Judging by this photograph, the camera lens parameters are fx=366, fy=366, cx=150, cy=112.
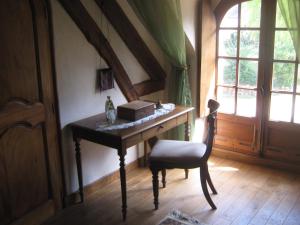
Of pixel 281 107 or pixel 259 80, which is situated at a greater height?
pixel 259 80

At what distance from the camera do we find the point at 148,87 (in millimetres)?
3686

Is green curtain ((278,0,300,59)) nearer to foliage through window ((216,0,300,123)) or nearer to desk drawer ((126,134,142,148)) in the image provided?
foliage through window ((216,0,300,123))

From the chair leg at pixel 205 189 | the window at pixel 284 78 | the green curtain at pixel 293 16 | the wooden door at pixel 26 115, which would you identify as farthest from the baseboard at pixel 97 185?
the green curtain at pixel 293 16

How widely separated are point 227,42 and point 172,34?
805 mm

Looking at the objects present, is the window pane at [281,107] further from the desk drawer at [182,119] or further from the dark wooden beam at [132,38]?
the dark wooden beam at [132,38]

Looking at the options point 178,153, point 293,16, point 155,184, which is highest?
point 293,16

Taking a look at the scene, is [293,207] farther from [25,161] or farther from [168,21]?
[25,161]

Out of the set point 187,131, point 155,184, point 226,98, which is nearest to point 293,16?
point 226,98

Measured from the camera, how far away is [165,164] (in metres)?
2.92

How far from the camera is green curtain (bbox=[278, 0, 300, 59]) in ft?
9.62

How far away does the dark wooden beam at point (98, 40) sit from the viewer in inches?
112

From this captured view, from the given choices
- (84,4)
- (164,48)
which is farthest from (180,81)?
(84,4)

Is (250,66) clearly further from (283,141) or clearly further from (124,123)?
(124,123)

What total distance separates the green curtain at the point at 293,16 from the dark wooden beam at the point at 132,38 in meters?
1.30
